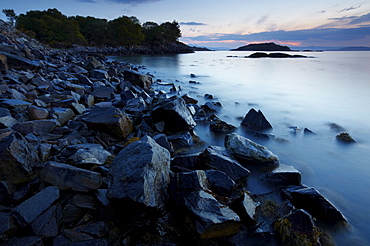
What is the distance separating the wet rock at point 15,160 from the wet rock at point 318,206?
3.86 meters

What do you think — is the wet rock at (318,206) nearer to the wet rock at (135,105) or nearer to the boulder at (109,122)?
the boulder at (109,122)

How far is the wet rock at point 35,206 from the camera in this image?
7.45 ft

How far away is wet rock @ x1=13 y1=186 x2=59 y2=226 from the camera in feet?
7.45

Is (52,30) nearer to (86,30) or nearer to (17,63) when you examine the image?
(86,30)

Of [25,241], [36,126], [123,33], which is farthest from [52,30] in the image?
[25,241]

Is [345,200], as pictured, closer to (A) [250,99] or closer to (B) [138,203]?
(B) [138,203]

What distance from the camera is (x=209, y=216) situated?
240 cm

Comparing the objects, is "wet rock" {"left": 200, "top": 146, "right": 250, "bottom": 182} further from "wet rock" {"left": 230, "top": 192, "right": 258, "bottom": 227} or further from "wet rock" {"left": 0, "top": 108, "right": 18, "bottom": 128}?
"wet rock" {"left": 0, "top": 108, "right": 18, "bottom": 128}

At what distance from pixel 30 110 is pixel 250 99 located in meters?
10.1

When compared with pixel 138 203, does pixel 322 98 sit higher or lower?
lower

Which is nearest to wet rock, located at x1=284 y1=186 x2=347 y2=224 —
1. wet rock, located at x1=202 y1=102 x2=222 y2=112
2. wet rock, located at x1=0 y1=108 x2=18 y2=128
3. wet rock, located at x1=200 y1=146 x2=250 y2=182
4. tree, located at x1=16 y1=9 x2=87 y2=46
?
wet rock, located at x1=200 y1=146 x2=250 y2=182

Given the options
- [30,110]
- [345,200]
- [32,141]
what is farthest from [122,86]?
[345,200]

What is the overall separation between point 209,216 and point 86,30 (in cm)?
8579

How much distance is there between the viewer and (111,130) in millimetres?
4730
